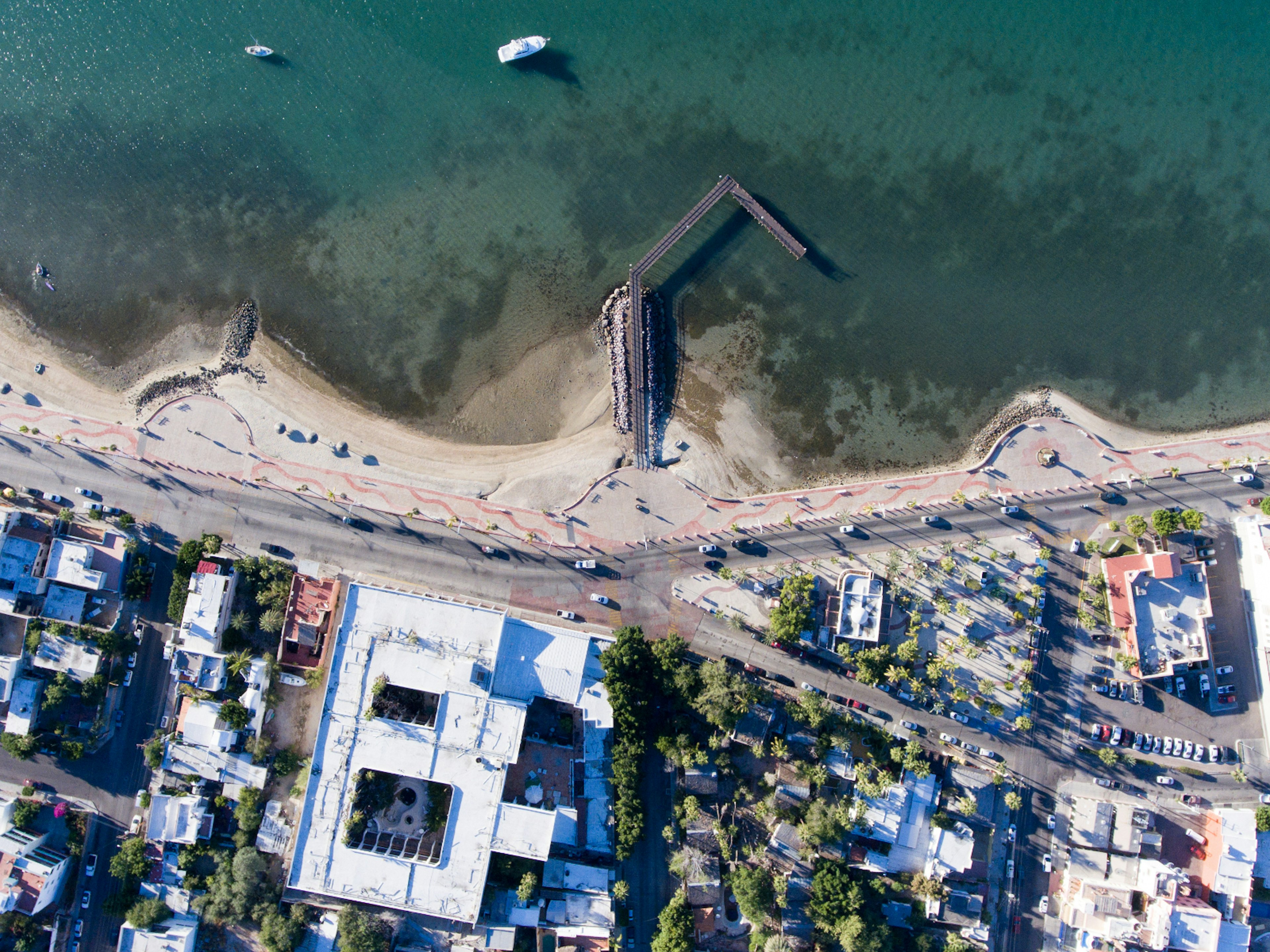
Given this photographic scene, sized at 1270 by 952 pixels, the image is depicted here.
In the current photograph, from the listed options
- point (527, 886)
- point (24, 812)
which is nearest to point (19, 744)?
point (24, 812)

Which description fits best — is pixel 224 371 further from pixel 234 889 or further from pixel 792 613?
pixel 792 613

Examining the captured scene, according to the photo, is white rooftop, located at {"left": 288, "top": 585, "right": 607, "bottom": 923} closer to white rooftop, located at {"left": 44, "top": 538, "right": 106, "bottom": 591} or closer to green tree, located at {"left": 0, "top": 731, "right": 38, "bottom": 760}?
white rooftop, located at {"left": 44, "top": 538, "right": 106, "bottom": 591}

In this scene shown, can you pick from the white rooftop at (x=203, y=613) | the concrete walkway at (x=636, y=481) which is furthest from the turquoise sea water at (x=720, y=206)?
the white rooftop at (x=203, y=613)

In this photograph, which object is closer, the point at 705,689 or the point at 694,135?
the point at 705,689

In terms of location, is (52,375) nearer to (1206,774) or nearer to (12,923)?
(12,923)

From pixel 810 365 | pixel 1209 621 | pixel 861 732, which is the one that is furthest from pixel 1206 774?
pixel 810 365
